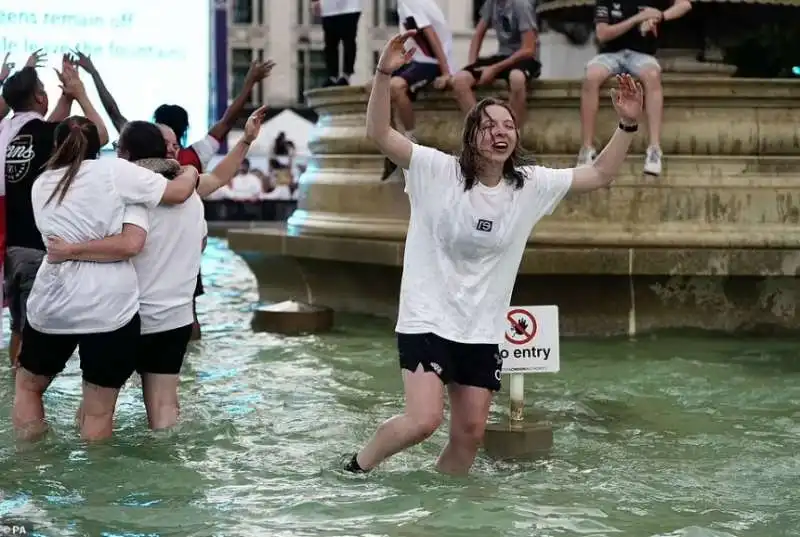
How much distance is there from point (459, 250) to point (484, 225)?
0.46 ft

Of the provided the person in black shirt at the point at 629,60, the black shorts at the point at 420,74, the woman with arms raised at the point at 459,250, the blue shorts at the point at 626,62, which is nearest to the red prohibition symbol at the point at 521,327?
the woman with arms raised at the point at 459,250

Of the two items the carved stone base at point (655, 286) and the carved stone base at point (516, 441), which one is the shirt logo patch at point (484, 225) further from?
the carved stone base at point (655, 286)

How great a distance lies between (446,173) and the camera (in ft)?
19.5

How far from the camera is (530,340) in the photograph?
684 centimetres

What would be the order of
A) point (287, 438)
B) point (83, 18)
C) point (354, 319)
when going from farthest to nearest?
point (83, 18)
point (354, 319)
point (287, 438)

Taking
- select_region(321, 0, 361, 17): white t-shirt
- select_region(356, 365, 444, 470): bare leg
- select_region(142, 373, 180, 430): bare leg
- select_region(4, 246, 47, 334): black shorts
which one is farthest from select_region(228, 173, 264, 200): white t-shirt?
select_region(356, 365, 444, 470): bare leg

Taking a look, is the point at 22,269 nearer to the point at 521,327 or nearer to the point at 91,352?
the point at 91,352

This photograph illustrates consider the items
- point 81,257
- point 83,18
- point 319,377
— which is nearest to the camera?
point 81,257

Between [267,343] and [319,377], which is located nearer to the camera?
[319,377]

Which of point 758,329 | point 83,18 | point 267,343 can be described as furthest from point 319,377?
point 83,18

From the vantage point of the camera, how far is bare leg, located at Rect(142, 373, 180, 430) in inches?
275

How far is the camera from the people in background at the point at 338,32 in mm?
13625

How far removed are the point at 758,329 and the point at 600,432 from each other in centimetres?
392

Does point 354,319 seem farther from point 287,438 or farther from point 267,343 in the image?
point 287,438
